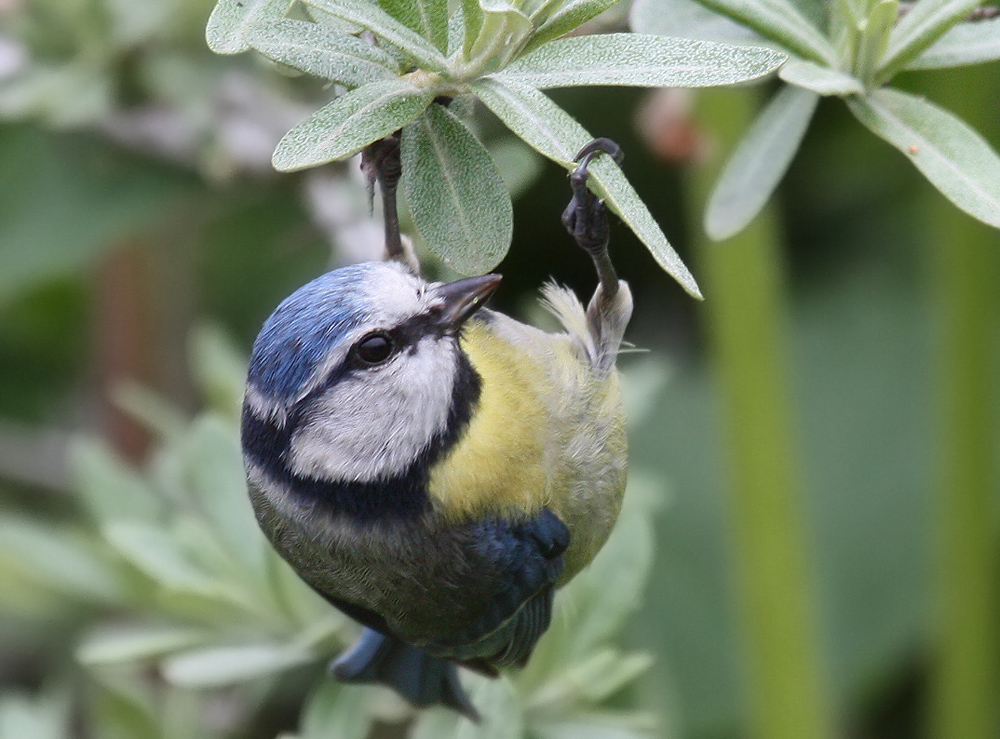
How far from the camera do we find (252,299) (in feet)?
8.41

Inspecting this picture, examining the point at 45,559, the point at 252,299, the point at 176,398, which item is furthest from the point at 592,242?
the point at 252,299

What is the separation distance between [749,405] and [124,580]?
824mm

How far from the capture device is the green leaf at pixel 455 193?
0.86 m

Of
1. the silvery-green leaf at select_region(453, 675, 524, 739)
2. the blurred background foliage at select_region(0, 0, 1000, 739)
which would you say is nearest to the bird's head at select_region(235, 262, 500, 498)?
the blurred background foliage at select_region(0, 0, 1000, 739)

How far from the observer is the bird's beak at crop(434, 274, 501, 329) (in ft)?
3.54

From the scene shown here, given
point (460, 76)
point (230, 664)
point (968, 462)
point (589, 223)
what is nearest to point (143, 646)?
point (230, 664)

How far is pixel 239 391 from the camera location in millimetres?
1539

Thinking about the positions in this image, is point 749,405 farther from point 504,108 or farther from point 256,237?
point 256,237

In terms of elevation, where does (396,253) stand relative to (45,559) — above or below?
above

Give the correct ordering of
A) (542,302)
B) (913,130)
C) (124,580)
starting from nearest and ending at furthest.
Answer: (913,130)
(542,302)
(124,580)

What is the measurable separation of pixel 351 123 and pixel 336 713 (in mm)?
650

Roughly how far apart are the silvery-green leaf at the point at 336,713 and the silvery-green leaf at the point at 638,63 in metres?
0.67

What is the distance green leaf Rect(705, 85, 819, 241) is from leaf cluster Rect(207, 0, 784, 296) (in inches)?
7.3

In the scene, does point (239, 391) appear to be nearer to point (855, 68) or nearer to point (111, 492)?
point (111, 492)
